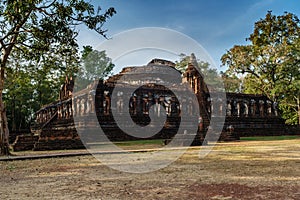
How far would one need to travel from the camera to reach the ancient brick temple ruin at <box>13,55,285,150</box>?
639 inches

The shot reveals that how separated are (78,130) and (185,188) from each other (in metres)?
12.8

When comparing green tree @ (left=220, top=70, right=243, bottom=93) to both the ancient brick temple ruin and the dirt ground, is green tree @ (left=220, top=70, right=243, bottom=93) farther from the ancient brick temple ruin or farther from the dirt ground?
the dirt ground

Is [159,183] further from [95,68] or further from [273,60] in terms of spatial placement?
[95,68]

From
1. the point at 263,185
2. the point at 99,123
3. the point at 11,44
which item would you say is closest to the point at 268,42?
the point at 99,123

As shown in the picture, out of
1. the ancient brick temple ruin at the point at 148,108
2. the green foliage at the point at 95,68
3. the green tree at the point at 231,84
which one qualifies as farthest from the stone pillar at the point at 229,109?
the green foliage at the point at 95,68

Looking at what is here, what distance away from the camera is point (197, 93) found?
2375cm

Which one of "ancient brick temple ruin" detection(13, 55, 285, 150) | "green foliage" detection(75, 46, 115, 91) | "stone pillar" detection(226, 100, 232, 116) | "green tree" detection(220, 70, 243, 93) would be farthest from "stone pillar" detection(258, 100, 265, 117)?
"green foliage" detection(75, 46, 115, 91)

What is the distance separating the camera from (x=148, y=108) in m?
23.5

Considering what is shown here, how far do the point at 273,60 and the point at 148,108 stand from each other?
44.1 ft

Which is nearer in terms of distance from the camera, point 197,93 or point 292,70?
point 197,93

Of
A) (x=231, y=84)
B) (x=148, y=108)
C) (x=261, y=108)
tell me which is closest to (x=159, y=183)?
(x=148, y=108)

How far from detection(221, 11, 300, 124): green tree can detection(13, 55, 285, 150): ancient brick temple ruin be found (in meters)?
2.15

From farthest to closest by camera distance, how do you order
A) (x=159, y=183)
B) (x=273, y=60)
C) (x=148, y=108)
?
→ (x=273, y=60) → (x=148, y=108) → (x=159, y=183)

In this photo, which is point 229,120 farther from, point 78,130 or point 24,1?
point 24,1
